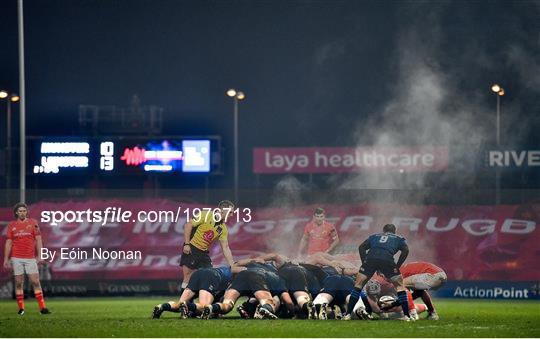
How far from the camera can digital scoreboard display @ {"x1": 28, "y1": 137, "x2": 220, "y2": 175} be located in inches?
2267

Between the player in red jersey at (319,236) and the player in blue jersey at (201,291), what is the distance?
15.5 feet

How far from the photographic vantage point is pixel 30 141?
58312mm

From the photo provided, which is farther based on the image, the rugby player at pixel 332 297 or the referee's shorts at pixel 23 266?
the referee's shorts at pixel 23 266

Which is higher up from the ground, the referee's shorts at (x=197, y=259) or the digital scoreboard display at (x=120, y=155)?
the digital scoreboard display at (x=120, y=155)

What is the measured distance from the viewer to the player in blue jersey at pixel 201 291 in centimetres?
2427

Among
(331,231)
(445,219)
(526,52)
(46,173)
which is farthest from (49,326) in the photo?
(526,52)

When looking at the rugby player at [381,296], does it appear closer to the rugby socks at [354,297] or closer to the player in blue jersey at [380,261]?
the player in blue jersey at [380,261]

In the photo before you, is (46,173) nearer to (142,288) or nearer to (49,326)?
(142,288)

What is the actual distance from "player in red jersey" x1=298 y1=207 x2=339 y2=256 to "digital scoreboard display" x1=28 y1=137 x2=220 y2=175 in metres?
29.0

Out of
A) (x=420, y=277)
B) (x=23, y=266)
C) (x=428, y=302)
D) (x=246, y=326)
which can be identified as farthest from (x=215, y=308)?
(x=23, y=266)

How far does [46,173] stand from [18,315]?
104ft

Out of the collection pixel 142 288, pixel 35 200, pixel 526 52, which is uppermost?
pixel 526 52

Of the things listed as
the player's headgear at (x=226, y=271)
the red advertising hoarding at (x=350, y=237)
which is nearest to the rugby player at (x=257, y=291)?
the player's headgear at (x=226, y=271)

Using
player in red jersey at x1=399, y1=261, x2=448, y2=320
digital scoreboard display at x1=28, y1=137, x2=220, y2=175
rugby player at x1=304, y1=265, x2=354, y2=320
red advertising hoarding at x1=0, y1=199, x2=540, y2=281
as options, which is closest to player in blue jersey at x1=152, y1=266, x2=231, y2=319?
rugby player at x1=304, y1=265, x2=354, y2=320
